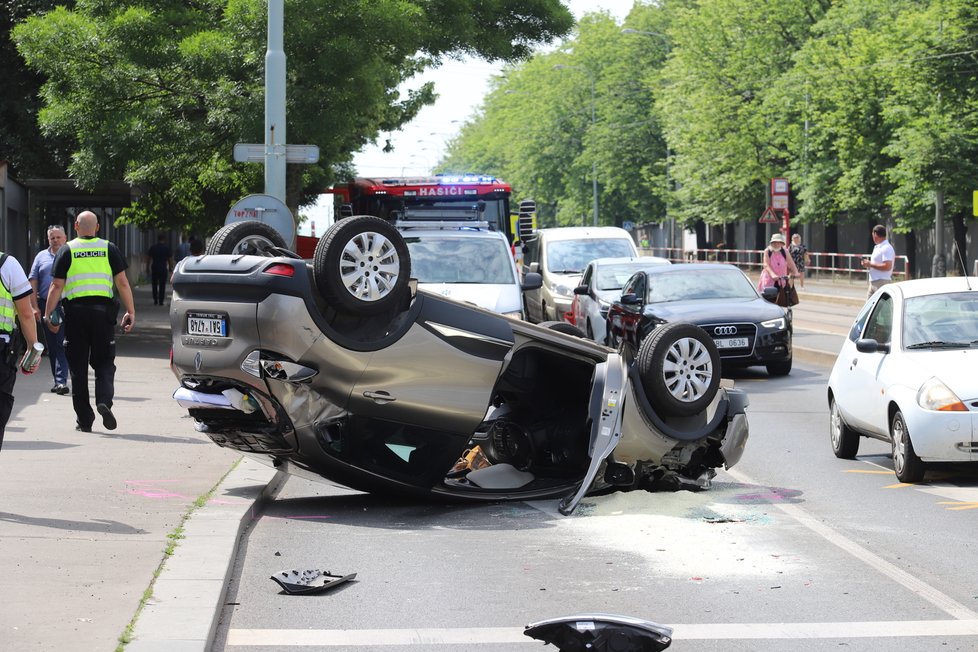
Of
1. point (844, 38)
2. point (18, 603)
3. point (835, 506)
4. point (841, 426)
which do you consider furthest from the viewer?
point (844, 38)

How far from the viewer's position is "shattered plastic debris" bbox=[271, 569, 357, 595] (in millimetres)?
7078

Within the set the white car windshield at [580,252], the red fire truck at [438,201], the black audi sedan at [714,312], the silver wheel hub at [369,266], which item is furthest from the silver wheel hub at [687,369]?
the white car windshield at [580,252]

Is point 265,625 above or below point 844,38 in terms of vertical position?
below

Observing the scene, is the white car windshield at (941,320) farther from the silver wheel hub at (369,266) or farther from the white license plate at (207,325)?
the white license plate at (207,325)

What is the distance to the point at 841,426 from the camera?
12164 millimetres

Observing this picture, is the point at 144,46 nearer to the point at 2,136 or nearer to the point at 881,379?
the point at 2,136

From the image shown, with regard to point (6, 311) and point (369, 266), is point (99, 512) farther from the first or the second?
point (369, 266)

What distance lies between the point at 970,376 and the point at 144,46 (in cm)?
1698

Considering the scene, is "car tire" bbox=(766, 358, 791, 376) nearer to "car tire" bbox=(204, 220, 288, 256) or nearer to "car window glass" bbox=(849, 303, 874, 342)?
"car window glass" bbox=(849, 303, 874, 342)

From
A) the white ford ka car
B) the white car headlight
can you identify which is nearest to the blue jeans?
the white ford ka car

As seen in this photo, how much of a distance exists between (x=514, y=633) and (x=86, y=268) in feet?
25.4

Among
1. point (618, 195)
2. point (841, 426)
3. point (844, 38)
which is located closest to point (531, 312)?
point (841, 426)

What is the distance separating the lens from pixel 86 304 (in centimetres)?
1297

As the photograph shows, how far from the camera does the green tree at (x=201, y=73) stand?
23531mm
